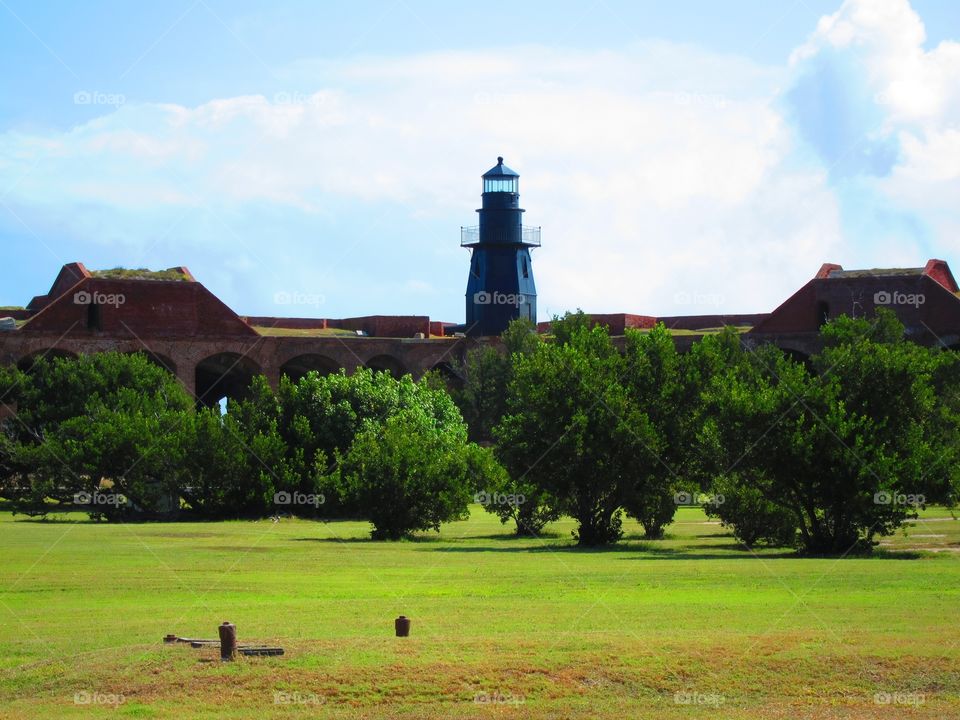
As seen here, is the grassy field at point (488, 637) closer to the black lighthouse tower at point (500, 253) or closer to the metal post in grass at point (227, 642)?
the metal post in grass at point (227, 642)

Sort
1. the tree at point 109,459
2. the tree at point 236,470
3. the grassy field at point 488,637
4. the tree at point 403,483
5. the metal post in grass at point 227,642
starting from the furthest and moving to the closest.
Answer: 1. the tree at point 236,470
2. the tree at point 109,459
3. the tree at point 403,483
4. the metal post in grass at point 227,642
5. the grassy field at point 488,637

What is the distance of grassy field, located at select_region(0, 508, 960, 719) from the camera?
16.0 meters

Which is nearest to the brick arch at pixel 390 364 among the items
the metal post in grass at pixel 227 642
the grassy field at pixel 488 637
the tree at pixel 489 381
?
the tree at pixel 489 381

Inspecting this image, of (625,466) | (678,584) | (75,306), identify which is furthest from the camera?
(75,306)

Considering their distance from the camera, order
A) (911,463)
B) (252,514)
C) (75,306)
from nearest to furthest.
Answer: (911,463), (252,514), (75,306)

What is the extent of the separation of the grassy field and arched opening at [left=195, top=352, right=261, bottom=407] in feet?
148

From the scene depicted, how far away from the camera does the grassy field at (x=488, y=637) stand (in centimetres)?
1595

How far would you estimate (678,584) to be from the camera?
24672 millimetres

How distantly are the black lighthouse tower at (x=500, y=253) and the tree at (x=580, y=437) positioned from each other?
45.6 metres

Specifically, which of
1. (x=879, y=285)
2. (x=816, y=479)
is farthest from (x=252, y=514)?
(x=879, y=285)

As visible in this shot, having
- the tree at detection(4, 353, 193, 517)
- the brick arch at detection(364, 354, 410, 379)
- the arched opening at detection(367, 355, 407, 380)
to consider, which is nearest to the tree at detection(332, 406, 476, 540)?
the tree at detection(4, 353, 193, 517)

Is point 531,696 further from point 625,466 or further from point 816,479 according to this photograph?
point 625,466

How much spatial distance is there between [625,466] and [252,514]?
15906 mm

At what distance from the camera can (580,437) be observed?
3500 cm
